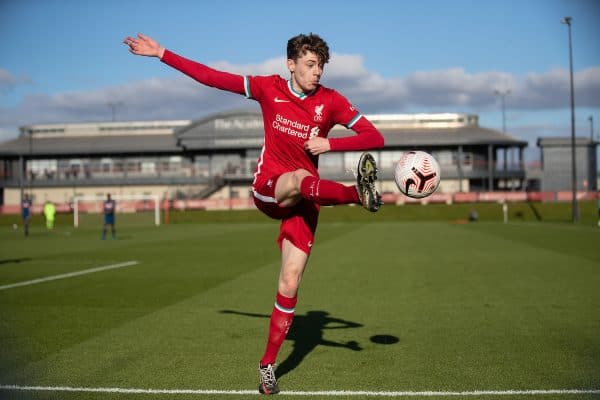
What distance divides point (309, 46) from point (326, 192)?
1232 millimetres

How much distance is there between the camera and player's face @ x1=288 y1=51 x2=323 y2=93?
194 inches

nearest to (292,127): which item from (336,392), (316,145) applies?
(316,145)

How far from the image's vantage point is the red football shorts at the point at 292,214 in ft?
16.4

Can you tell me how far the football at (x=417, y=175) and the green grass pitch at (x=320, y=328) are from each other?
1524mm

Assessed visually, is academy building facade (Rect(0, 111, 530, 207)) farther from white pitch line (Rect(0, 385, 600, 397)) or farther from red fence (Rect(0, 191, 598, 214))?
white pitch line (Rect(0, 385, 600, 397))

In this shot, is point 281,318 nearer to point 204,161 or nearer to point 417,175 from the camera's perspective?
point 417,175

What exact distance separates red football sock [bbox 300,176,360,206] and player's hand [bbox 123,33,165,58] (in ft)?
5.65

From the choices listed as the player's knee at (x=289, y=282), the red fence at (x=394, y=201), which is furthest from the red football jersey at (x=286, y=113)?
the red fence at (x=394, y=201)

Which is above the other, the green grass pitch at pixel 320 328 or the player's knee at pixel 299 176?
the player's knee at pixel 299 176

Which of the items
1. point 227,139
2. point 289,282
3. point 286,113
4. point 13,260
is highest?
point 227,139

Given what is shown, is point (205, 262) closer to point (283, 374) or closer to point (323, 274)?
point (323, 274)

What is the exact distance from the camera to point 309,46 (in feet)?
16.1

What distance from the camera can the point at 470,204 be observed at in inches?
2030

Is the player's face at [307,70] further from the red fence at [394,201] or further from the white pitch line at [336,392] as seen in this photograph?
the red fence at [394,201]
